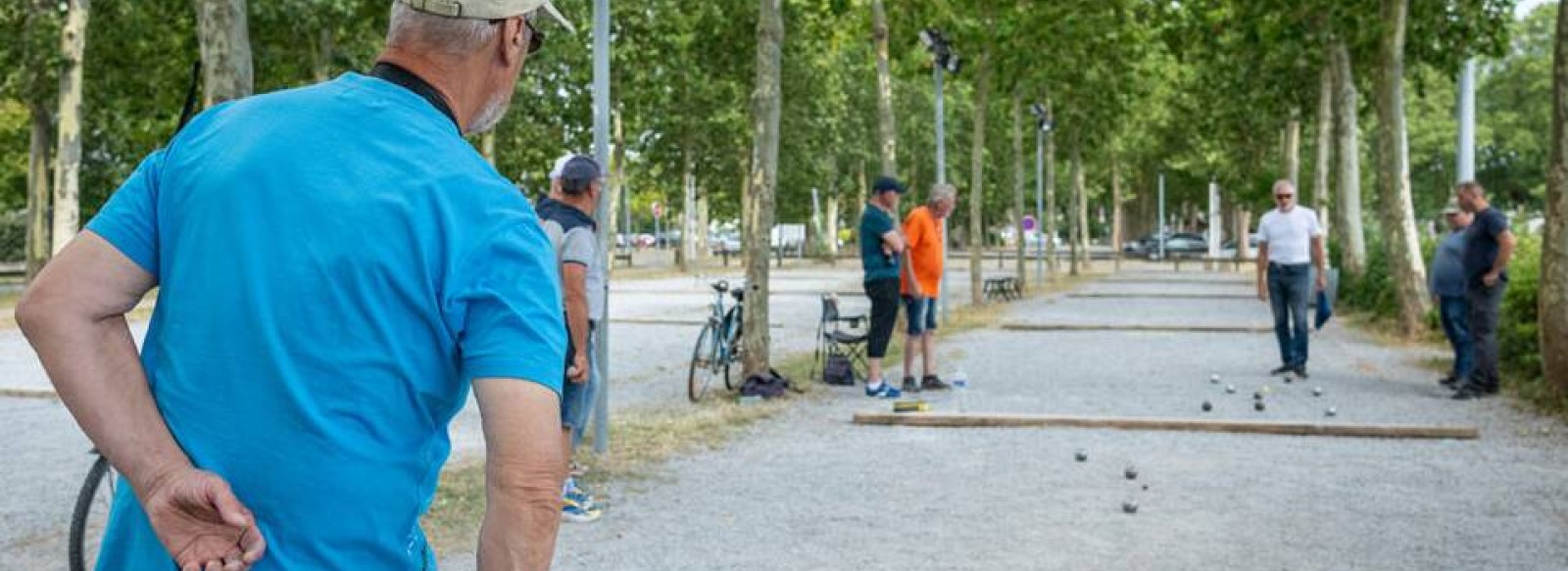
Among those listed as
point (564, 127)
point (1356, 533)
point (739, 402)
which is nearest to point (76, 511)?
point (1356, 533)

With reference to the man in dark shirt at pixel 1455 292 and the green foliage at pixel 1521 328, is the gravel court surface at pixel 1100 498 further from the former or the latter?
the green foliage at pixel 1521 328

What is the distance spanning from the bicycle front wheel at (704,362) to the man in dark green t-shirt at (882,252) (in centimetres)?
138

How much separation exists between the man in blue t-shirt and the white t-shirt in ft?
45.0

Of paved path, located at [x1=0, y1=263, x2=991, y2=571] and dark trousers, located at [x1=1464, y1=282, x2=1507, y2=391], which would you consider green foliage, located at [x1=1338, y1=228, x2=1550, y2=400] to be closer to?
dark trousers, located at [x1=1464, y1=282, x2=1507, y2=391]

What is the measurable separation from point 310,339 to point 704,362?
11.4 meters

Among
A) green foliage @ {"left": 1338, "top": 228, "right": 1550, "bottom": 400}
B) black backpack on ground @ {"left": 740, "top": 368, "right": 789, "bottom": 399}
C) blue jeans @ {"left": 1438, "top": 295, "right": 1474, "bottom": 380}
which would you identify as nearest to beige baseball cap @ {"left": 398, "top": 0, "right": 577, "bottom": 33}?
black backpack on ground @ {"left": 740, "top": 368, "right": 789, "bottom": 399}

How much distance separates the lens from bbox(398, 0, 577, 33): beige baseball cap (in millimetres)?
2076

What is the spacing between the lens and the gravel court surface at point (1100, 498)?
6.81 meters

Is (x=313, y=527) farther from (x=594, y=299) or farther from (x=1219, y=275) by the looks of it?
(x=1219, y=275)

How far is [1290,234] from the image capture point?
48.4ft

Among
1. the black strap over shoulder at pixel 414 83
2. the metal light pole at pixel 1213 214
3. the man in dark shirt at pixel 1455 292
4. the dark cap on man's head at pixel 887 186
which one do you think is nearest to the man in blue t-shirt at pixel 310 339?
the black strap over shoulder at pixel 414 83

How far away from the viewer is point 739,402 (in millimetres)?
12891

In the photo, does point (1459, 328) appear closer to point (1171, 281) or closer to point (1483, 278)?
point (1483, 278)

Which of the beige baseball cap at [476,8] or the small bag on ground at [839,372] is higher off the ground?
the beige baseball cap at [476,8]
